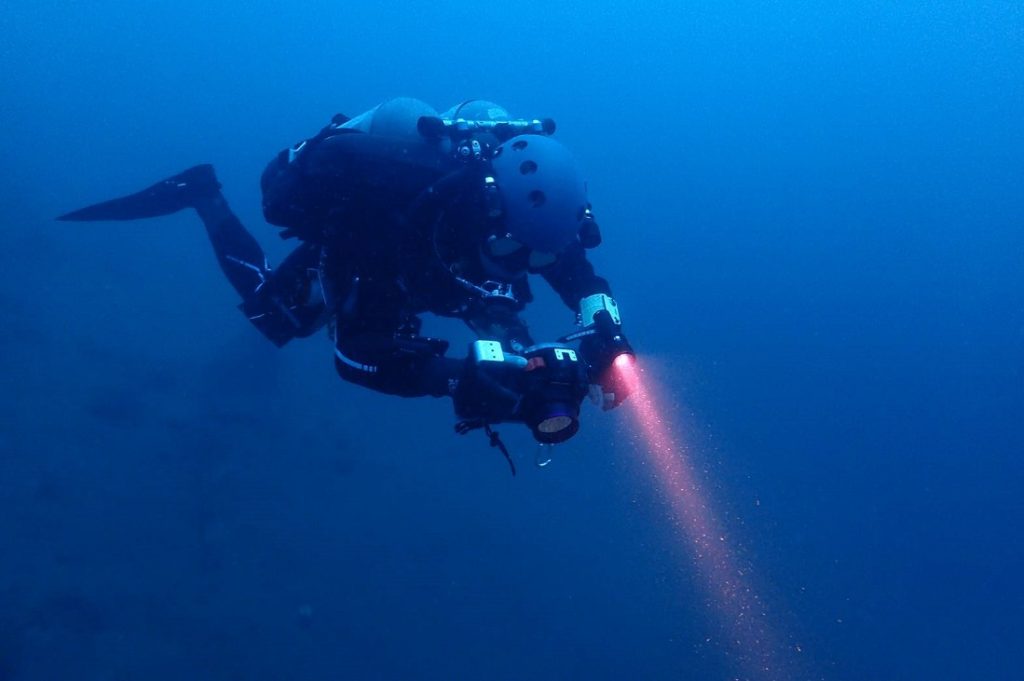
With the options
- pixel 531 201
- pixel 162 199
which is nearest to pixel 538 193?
pixel 531 201

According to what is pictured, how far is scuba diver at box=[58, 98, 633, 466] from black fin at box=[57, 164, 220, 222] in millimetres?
3915

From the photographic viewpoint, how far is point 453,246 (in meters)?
3.26

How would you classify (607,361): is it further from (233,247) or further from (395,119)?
(233,247)

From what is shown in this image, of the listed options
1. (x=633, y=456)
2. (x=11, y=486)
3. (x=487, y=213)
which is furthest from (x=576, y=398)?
(x=633, y=456)

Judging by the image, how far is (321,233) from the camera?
3549mm

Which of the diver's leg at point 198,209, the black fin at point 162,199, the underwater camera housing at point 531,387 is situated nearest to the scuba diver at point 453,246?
the underwater camera housing at point 531,387

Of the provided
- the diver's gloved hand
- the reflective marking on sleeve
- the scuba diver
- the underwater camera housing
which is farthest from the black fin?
the underwater camera housing

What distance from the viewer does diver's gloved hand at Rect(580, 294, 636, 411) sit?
344cm

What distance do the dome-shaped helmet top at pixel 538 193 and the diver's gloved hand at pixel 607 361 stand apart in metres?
0.56

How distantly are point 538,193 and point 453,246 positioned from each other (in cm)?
49

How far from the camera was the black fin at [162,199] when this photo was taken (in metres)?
7.06

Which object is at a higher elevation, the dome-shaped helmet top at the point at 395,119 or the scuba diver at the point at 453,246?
the dome-shaped helmet top at the point at 395,119

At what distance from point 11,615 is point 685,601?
7683mm

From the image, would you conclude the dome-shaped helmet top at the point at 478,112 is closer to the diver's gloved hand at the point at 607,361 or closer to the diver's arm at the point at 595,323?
the diver's arm at the point at 595,323
